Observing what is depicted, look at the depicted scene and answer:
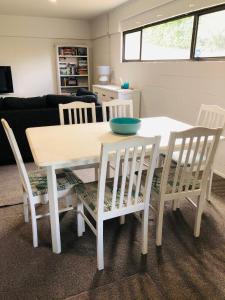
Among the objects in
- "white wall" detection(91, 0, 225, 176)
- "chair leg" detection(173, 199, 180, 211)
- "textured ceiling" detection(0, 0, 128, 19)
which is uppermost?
"textured ceiling" detection(0, 0, 128, 19)

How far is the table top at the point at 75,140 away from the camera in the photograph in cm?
157

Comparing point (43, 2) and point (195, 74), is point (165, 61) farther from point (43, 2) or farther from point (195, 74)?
point (43, 2)

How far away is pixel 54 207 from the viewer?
1.64 metres

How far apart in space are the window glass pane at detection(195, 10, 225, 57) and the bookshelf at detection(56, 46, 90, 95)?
3.99 metres

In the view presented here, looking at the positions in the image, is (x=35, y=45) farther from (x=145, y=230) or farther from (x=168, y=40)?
(x=145, y=230)

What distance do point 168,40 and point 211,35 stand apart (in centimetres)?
96

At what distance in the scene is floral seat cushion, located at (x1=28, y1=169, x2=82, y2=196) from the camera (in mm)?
1780

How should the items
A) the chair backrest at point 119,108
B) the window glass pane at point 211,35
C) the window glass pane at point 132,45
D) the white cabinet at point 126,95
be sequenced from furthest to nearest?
the window glass pane at point 132,45, the white cabinet at point 126,95, the window glass pane at point 211,35, the chair backrest at point 119,108

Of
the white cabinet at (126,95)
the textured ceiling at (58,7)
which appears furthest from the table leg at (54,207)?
the textured ceiling at (58,7)

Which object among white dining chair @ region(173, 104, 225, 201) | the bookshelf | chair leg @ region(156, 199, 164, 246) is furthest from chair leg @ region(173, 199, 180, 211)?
the bookshelf

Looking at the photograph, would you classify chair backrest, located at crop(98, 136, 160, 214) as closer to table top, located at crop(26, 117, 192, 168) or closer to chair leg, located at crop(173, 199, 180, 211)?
table top, located at crop(26, 117, 192, 168)

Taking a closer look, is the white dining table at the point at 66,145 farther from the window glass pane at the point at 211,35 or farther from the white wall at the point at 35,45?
the white wall at the point at 35,45

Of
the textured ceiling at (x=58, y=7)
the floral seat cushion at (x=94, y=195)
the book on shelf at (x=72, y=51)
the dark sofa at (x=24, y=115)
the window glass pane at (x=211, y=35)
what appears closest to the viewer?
the floral seat cushion at (x=94, y=195)

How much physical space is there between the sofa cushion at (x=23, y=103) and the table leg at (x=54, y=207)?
192 cm
